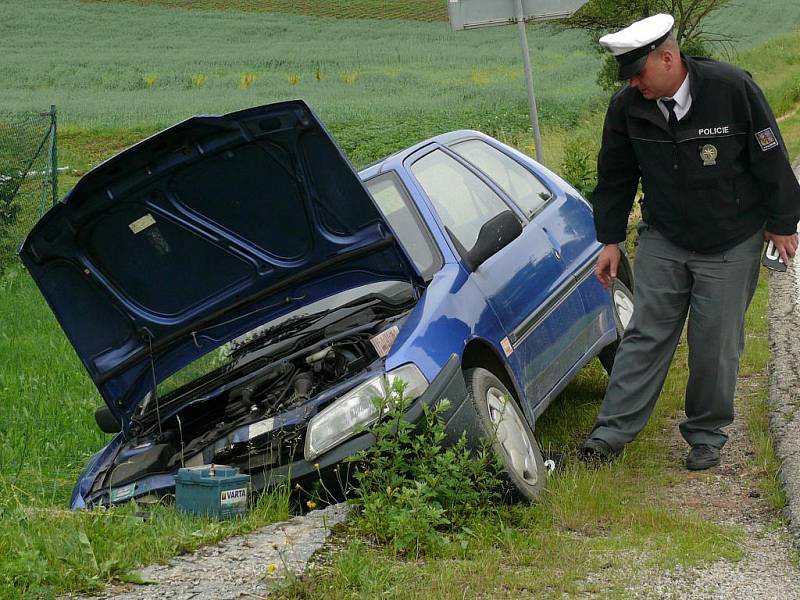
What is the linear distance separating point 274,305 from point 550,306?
56.5 inches

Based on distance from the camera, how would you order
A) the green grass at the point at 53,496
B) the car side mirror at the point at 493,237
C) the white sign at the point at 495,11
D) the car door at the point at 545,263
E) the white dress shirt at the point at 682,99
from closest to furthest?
the green grass at the point at 53,496
the white dress shirt at the point at 682,99
the car side mirror at the point at 493,237
the car door at the point at 545,263
the white sign at the point at 495,11

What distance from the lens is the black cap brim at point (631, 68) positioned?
5.29 metres

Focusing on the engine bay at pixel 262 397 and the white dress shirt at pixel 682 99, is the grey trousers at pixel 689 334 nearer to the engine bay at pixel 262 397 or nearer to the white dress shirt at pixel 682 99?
the white dress shirt at pixel 682 99

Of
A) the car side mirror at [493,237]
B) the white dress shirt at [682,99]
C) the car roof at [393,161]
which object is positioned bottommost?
the car side mirror at [493,237]

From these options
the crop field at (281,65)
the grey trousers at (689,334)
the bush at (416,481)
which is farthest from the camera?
the crop field at (281,65)

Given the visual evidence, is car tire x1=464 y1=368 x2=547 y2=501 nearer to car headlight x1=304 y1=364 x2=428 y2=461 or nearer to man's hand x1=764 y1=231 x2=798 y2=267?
car headlight x1=304 y1=364 x2=428 y2=461

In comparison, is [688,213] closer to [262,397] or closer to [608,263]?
[608,263]

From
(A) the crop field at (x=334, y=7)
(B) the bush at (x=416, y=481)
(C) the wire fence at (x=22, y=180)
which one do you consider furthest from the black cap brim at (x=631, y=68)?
(A) the crop field at (x=334, y=7)

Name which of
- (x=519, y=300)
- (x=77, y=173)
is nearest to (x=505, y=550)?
(x=519, y=300)

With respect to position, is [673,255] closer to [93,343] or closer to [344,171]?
[344,171]

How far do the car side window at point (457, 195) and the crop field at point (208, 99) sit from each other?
50.0 inches

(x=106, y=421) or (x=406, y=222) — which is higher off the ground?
(x=406, y=222)

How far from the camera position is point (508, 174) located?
703 cm

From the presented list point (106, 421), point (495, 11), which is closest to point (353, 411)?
point (106, 421)
